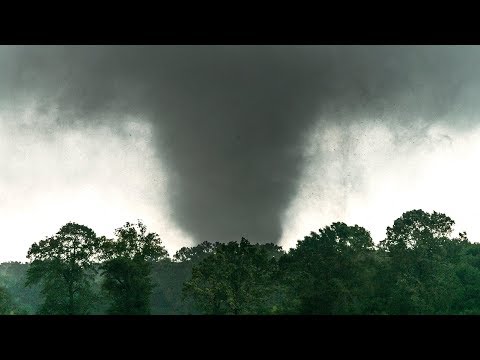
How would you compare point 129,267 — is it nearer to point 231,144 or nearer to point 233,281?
point 233,281

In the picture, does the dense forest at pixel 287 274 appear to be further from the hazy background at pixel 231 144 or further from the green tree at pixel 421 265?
the hazy background at pixel 231 144

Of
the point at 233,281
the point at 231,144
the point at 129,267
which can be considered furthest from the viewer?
the point at 231,144

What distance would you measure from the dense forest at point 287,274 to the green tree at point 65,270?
0.27 ft

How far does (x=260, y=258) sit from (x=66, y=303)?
1664 cm

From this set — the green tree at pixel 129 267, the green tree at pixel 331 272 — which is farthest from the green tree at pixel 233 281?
the green tree at pixel 129 267

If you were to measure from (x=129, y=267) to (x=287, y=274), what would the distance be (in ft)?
44.0

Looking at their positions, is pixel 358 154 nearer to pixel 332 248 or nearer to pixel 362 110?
pixel 362 110

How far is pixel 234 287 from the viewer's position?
159ft

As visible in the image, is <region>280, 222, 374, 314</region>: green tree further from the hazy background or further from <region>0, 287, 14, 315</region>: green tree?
<region>0, 287, 14, 315</region>: green tree

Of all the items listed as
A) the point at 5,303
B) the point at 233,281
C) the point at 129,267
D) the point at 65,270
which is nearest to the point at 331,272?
the point at 233,281

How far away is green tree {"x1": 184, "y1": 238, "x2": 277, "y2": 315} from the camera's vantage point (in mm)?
47625

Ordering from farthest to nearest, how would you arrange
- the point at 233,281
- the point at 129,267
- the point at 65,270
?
the point at 233,281, the point at 65,270, the point at 129,267

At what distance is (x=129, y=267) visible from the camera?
45.8 metres
